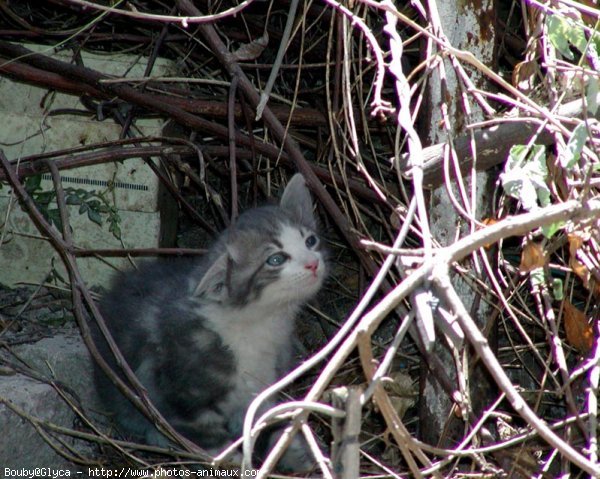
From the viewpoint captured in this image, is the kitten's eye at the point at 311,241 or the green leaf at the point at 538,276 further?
the kitten's eye at the point at 311,241

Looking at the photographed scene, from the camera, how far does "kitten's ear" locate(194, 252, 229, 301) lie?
3551mm

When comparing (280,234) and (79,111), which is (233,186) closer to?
(280,234)

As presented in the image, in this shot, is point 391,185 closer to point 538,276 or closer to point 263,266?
point 263,266

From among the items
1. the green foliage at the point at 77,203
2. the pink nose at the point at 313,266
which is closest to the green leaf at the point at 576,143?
the pink nose at the point at 313,266

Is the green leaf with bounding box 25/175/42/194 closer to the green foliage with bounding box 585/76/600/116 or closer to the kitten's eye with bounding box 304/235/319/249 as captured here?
the kitten's eye with bounding box 304/235/319/249

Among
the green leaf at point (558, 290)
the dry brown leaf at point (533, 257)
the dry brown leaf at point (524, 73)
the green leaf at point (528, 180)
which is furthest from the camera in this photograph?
the dry brown leaf at point (524, 73)

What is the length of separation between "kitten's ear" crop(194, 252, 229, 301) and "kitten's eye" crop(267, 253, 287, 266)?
18 centimetres

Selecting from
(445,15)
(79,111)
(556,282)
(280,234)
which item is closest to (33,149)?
(79,111)

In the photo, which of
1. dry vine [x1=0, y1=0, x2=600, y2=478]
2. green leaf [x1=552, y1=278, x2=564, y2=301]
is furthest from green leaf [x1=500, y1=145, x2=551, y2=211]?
green leaf [x1=552, y1=278, x2=564, y2=301]

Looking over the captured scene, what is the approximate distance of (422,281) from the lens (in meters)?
1.83

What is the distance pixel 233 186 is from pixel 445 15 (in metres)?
1.22

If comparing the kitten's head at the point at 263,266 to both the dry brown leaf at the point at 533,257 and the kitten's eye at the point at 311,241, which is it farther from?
the dry brown leaf at the point at 533,257

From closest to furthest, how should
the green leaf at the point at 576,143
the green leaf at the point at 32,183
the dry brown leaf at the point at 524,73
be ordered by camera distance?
the green leaf at the point at 576,143
the dry brown leaf at the point at 524,73
the green leaf at the point at 32,183

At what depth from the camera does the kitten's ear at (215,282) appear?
140 inches
